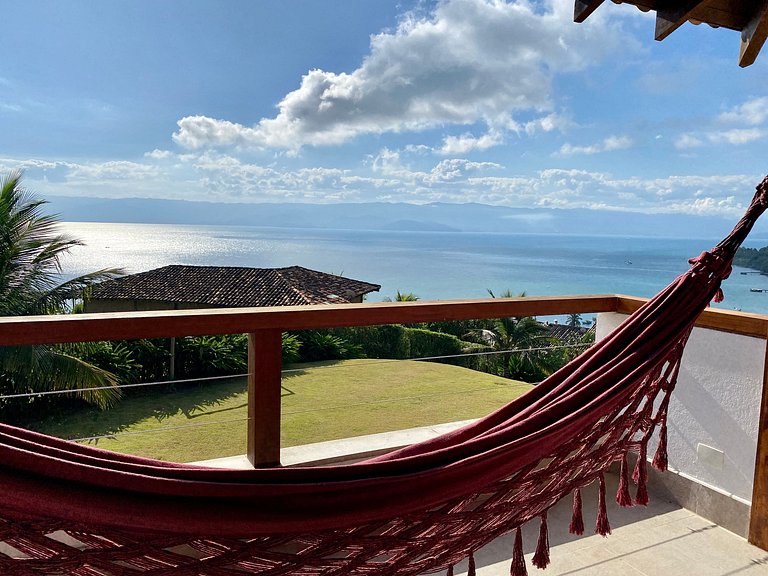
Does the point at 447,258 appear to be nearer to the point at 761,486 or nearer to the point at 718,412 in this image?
the point at 718,412

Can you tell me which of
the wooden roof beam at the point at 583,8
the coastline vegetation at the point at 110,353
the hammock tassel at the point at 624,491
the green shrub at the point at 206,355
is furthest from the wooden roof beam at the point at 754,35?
the green shrub at the point at 206,355

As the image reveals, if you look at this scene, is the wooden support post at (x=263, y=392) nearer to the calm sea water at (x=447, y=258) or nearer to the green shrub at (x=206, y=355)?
the green shrub at (x=206, y=355)

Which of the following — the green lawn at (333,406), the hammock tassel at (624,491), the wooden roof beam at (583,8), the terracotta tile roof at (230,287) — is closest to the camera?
the hammock tassel at (624,491)

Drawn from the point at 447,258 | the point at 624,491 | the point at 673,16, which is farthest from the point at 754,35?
the point at 447,258

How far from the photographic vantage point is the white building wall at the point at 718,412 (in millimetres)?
2004

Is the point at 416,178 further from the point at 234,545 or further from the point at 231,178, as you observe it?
the point at 234,545

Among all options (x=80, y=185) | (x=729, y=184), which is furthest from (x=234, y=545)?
(x=729, y=184)

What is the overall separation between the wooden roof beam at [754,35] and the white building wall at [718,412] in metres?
0.93

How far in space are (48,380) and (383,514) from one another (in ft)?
39.7

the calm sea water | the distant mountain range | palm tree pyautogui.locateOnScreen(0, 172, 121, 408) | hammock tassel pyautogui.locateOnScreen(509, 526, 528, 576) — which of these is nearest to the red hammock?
hammock tassel pyautogui.locateOnScreen(509, 526, 528, 576)

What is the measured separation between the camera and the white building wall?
200cm

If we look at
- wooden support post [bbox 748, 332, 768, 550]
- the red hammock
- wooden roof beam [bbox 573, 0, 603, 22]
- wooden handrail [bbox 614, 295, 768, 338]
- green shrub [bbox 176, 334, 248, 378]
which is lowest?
green shrub [bbox 176, 334, 248, 378]

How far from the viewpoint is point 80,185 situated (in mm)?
55281

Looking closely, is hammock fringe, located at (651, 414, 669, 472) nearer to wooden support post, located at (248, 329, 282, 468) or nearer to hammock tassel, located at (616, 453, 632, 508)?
hammock tassel, located at (616, 453, 632, 508)
